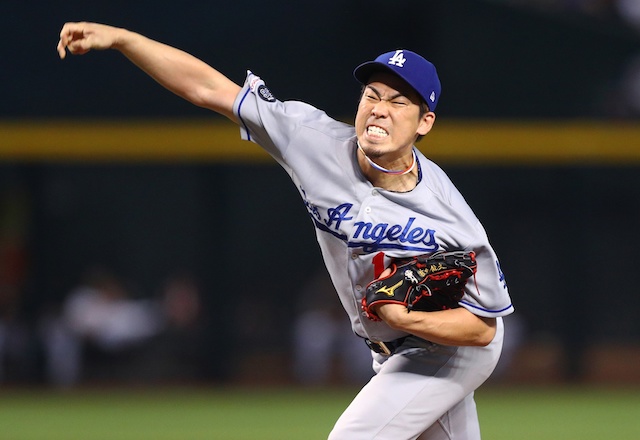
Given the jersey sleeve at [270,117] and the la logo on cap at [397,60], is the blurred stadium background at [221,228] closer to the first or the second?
the jersey sleeve at [270,117]

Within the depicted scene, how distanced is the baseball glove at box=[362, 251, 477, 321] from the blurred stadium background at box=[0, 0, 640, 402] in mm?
7514

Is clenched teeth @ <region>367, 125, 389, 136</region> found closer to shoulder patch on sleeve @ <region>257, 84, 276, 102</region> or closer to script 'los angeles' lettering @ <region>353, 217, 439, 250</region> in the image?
script 'los angeles' lettering @ <region>353, 217, 439, 250</region>

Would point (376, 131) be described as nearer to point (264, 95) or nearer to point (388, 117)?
point (388, 117)

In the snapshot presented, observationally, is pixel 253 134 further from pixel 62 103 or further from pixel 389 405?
pixel 62 103

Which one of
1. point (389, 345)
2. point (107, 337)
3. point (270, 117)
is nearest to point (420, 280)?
point (389, 345)

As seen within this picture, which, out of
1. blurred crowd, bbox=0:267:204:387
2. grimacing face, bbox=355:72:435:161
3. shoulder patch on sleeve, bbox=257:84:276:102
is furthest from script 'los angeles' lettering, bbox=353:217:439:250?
blurred crowd, bbox=0:267:204:387

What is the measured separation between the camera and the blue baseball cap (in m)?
3.39

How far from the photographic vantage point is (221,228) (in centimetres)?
1115

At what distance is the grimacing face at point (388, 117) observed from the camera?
339 cm

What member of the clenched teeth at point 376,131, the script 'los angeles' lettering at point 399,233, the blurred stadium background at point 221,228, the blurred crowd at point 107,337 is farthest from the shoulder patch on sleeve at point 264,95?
the blurred crowd at point 107,337

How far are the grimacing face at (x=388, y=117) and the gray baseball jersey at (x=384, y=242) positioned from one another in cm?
16

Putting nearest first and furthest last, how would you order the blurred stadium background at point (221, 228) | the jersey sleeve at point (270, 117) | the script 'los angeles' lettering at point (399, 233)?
the script 'los angeles' lettering at point (399, 233), the jersey sleeve at point (270, 117), the blurred stadium background at point (221, 228)

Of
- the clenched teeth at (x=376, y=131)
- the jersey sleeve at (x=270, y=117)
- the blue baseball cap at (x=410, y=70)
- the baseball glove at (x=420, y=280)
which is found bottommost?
the baseball glove at (x=420, y=280)

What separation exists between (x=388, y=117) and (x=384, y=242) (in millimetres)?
422
